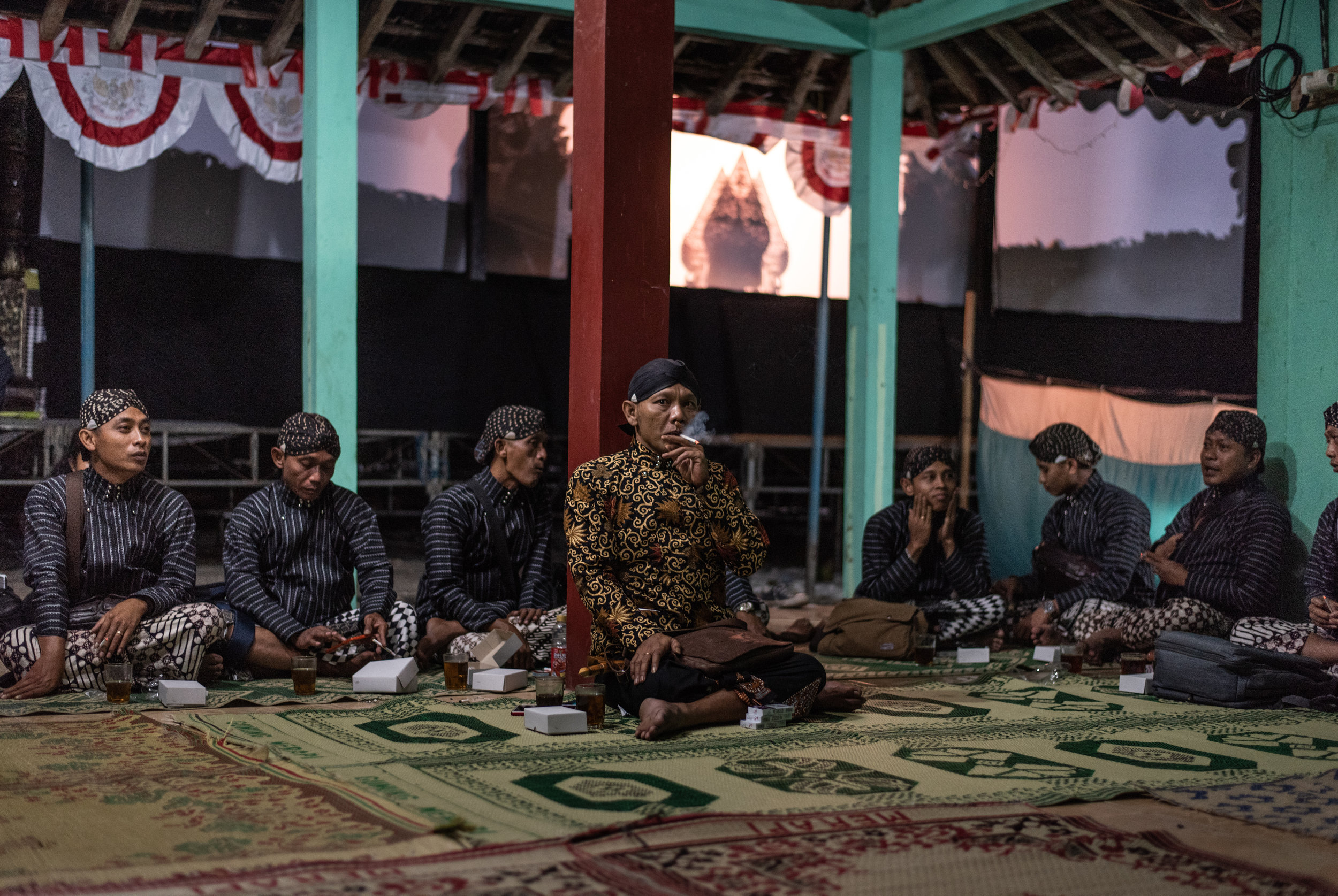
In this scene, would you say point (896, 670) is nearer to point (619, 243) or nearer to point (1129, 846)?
point (619, 243)

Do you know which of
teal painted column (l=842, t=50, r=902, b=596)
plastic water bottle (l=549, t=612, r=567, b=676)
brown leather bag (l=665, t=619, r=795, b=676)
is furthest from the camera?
teal painted column (l=842, t=50, r=902, b=596)

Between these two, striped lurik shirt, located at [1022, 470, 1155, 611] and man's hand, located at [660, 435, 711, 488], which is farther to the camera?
striped lurik shirt, located at [1022, 470, 1155, 611]

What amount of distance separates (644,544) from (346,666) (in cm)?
176

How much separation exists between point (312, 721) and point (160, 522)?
1.39 metres

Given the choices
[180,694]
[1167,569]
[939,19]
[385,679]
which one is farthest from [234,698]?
[939,19]

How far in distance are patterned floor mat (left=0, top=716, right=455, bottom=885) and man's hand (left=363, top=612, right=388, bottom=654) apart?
1.55 metres

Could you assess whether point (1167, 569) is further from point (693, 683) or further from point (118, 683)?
point (118, 683)

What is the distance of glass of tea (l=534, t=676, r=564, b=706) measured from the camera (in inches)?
182

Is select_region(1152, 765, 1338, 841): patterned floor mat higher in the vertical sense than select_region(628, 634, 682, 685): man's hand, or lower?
lower

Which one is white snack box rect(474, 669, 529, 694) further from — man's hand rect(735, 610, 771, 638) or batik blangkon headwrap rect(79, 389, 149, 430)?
batik blangkon headwrap rect(79, 389, 149, 430)

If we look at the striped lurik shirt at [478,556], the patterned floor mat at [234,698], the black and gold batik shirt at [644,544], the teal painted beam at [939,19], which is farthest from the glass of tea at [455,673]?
the teal painted beam at [939,19]

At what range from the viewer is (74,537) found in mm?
5359

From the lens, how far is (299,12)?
761 centimetres

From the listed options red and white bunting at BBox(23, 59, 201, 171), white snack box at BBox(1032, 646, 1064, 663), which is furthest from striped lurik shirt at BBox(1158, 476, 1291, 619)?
red and white bunting at BBox(23, 59, 201, 171)
